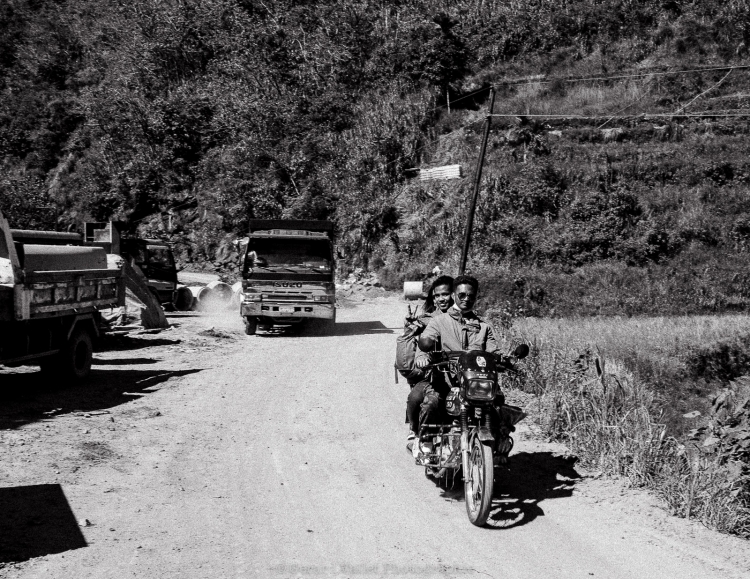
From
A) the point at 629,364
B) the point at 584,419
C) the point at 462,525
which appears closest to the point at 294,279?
the point at 629,364

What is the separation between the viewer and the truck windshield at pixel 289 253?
63.7ft

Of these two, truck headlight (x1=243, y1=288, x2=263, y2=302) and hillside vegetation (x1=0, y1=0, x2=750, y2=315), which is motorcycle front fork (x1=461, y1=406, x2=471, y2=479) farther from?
hillside vegetation (x1=0, y1=0, x2=750, y2=315)

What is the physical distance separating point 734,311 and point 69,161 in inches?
1656

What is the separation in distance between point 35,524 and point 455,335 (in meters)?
3.66

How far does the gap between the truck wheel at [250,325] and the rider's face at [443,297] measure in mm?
11854

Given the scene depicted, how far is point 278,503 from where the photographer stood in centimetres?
641

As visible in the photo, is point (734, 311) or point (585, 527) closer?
point (585, 527)

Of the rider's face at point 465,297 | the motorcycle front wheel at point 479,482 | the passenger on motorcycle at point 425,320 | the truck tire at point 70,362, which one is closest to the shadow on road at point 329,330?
the truck tire at point 70,362

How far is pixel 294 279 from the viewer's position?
19.1 meters

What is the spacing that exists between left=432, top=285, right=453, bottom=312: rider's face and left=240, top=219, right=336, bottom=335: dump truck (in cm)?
1141

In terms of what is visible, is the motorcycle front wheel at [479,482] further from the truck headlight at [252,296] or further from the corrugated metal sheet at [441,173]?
the corrugated metal sheet at [441,173]

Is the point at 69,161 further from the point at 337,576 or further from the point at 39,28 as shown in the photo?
the point at 337,576

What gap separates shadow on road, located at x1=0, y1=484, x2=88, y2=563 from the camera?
17.1 ft

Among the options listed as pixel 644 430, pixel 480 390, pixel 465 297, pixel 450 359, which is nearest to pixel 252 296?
pixel 465 297
